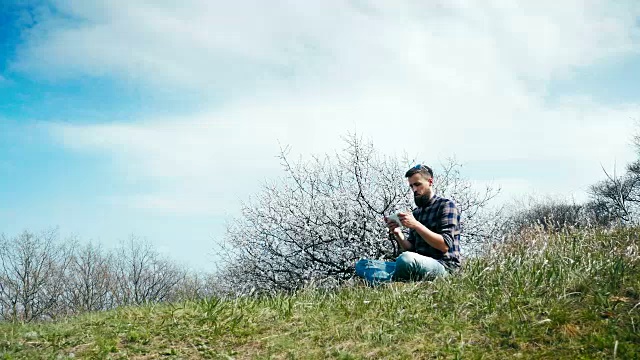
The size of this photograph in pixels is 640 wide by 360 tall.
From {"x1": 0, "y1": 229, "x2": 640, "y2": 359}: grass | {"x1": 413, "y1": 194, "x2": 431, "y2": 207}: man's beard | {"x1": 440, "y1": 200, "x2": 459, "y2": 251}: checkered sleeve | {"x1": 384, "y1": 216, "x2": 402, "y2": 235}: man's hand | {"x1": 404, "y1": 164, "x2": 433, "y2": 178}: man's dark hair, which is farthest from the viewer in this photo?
{"x1": 384, "y1": 216, "x2": 402, "y2": 235}: man's hand

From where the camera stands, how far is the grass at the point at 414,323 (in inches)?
130

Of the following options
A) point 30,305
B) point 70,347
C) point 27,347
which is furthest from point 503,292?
point 30,305

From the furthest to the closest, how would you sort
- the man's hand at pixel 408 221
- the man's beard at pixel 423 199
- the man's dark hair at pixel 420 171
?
the man's beard at pixel 423 199
the man's dark hair at pixel 420 171
the man's hand at pixel 408 221

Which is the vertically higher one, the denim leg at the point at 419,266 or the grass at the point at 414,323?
the denim leg at the point at 419,266

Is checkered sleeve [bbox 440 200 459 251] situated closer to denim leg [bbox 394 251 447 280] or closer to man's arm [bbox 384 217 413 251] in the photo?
denim leg [bbox 394 251 447 280]

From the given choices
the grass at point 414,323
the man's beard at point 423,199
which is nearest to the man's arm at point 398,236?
the man's beard at point 423,199

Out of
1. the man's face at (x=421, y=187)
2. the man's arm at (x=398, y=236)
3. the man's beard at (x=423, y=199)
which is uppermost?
the man's face at (x=421, y=187)

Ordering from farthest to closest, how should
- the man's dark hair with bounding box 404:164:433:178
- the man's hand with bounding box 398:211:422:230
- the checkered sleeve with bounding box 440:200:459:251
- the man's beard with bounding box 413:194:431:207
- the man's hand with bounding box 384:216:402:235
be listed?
the man's hand with bounding box 384:216:402:235 → the man's beard with bounding box 413:194:431:207 → the man's dark hair with bounding box 404:164:433:178 → the checkered sleeve with bounding box 440:200:459:251 → the man's hand with bounding box 398:211:422:230

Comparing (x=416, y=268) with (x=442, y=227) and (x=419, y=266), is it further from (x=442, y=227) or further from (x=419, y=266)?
(x=442, y=227)

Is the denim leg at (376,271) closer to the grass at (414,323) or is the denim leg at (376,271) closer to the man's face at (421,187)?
the grass at (414,323)

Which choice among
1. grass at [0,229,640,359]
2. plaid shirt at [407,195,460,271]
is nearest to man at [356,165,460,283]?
plaid shirt at [407,195,460,271]

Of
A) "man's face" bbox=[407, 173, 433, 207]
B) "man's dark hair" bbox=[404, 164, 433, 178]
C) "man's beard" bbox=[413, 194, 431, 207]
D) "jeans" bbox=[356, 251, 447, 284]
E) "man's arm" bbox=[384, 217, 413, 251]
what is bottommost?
"jeans" bbox=[356, 251, 447, 284]

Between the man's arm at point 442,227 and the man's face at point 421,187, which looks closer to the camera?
the man's arm at point 442,227

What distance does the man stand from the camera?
5047mm
